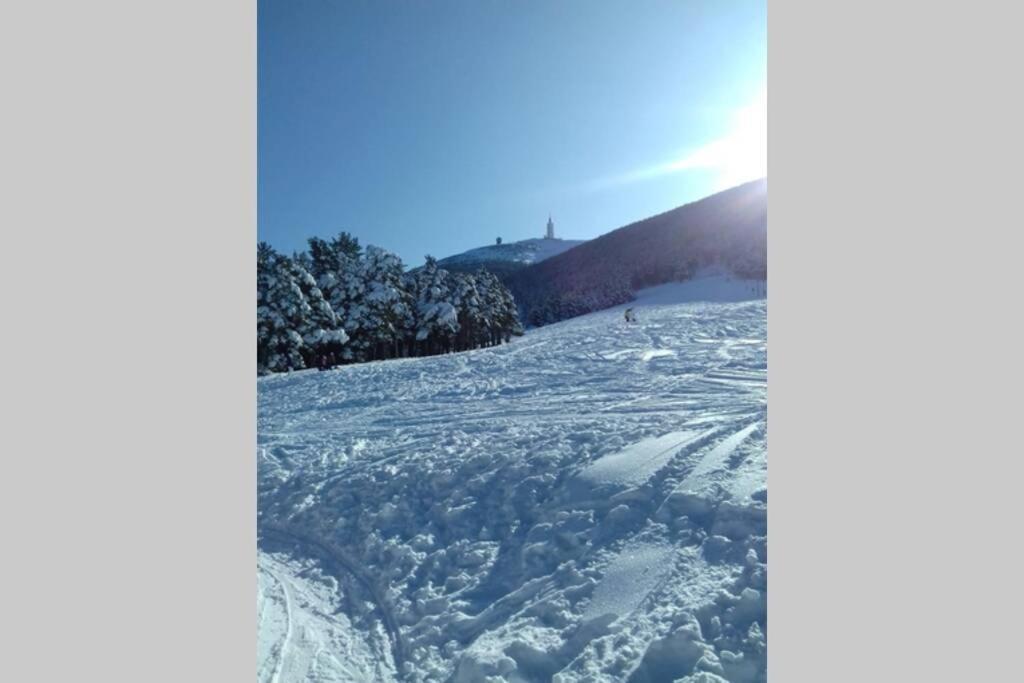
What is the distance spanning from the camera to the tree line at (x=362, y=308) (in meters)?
14.5

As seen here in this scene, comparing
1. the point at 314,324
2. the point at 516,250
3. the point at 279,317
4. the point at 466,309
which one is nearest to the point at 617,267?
the point at 466,309

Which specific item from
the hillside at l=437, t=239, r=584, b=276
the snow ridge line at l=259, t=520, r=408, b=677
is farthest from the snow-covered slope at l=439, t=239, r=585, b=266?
the snow ridge line at l=259, t=520, r=408, b=677

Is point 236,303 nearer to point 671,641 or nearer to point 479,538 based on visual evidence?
point 479,538

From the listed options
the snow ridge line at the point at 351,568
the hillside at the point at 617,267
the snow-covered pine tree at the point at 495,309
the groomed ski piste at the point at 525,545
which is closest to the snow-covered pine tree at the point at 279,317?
the groomed ski piste at the point at 525,545

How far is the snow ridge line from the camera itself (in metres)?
2.67

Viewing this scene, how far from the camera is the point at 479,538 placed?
11.6ft

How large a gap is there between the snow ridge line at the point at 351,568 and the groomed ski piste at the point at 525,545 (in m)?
0.01

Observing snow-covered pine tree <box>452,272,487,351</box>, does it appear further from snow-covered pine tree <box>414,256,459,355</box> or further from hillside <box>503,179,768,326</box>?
hillside <box>503,179,768,326</box>

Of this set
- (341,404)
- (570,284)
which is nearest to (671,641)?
(341,404)

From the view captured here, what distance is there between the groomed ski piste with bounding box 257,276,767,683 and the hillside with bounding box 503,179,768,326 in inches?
102

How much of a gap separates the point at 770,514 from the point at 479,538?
181cm

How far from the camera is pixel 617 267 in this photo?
101 feet

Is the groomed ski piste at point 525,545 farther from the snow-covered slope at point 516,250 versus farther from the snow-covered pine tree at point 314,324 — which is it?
the snow-covered pine tree at point 314,324

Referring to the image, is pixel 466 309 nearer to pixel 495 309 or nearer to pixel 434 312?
pixel 434 312
